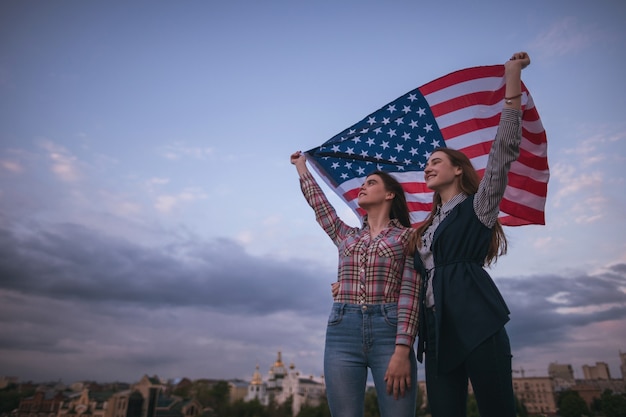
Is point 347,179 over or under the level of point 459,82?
under

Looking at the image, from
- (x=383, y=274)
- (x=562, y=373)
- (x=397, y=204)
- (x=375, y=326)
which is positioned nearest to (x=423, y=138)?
(x=397, y=204)

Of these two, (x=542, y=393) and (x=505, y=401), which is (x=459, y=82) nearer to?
(x=505, y=401)

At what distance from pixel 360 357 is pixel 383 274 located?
56 centimetres

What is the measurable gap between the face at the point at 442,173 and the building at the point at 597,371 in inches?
4737

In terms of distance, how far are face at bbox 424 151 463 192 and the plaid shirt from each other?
1.35ft

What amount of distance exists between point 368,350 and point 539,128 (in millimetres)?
3303

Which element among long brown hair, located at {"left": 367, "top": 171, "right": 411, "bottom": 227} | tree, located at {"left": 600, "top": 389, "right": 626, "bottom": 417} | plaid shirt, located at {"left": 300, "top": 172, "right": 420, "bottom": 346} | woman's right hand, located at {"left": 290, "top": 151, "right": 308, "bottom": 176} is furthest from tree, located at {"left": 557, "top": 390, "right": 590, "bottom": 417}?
plaid shirt, located at {"left": 300, "top": 172, "right": 420, "bottom": 346}

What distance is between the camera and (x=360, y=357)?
2.63 m

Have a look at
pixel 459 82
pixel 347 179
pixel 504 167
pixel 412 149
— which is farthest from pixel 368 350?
pixel 459 82

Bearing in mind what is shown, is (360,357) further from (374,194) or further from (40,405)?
(40,405)

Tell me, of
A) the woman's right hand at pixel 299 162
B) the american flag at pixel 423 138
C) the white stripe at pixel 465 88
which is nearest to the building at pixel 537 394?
the american flag at pixel 423 138

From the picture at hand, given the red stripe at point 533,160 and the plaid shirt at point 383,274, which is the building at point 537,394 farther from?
the plaid shirt at point 383,274

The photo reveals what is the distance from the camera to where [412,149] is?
5.03 metres

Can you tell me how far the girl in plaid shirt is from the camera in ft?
8.23
